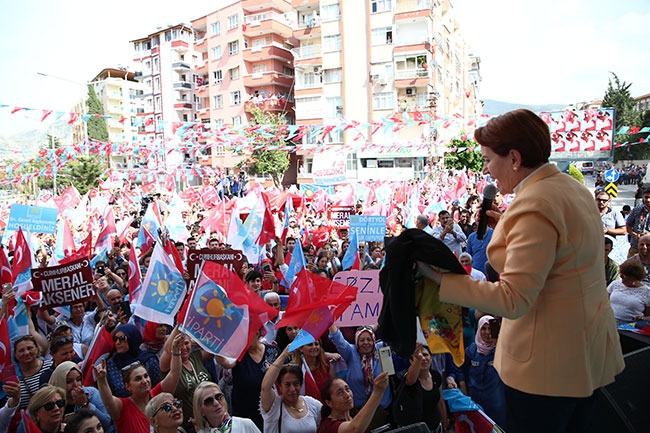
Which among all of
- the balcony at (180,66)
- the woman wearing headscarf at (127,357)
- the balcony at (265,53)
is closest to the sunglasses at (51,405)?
the woman wearing headscarf at (127,357)

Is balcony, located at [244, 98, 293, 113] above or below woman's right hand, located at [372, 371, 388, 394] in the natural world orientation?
above

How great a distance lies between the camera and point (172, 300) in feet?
18.9

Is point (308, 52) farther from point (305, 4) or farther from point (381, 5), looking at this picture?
point (381, 5)

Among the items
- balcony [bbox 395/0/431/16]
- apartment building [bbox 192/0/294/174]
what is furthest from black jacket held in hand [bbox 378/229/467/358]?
apartment building [bbox 192/0/294/174]

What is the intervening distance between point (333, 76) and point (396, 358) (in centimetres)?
4126

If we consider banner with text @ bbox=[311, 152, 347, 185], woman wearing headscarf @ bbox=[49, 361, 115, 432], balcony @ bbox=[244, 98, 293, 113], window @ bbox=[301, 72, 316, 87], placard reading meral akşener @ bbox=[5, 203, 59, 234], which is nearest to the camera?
woman wearing headscarf @ bbox=[49, 361, 115, 432]

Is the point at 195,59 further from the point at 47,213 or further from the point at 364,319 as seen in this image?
the point at 364,319

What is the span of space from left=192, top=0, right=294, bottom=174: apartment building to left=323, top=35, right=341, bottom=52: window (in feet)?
17.0

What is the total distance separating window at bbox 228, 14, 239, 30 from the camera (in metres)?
47.8

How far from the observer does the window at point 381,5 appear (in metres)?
40.6

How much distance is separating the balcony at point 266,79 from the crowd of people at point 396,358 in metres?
40.4

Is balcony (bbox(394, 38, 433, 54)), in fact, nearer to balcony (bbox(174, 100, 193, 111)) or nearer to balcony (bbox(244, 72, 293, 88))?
balcony (bbox(244, 72, 293, 88))

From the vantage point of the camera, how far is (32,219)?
372 inches

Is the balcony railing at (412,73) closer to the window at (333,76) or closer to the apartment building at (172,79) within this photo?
the window at (333,76)
